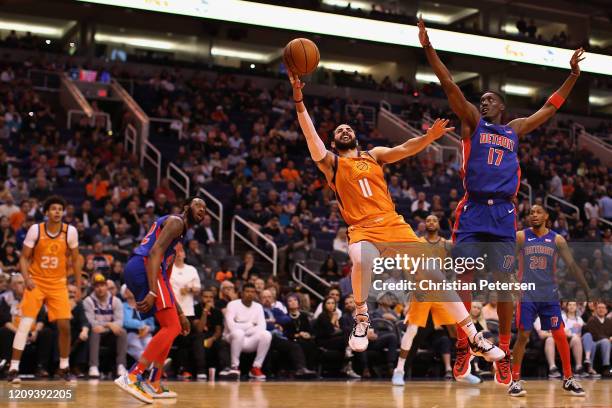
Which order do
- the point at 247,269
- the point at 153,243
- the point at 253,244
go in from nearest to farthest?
1. the point at 153,243
2. the point at 247,269
3. the point at 253,244

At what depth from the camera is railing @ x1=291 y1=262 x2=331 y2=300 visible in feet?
50.7

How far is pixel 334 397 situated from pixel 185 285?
4.47 metres

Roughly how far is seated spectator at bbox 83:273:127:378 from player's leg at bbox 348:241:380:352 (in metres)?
5.20

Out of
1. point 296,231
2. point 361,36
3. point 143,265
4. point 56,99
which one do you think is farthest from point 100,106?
point 143,265

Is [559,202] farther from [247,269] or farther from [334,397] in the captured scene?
[334,397]

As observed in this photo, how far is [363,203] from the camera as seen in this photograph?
290 inches

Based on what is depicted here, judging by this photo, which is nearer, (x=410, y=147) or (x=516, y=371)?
(x=410, y=147)

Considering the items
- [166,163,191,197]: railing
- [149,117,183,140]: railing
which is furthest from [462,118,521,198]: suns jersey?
[149,117,183,140]: railing

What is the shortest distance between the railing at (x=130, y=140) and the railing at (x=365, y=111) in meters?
8.44

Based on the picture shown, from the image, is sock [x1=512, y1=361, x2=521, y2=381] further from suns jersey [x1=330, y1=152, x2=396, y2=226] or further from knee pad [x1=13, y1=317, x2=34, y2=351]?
knee pad [x1=13, y1=317, x2=34, y2=351]

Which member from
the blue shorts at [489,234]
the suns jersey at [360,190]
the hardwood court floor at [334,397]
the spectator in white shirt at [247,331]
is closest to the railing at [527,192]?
the spectator in white shirt at [247,331]

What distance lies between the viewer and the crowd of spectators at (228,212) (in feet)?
39.3

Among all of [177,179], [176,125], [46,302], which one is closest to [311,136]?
[46,302]

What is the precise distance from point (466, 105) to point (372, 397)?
293 cm
